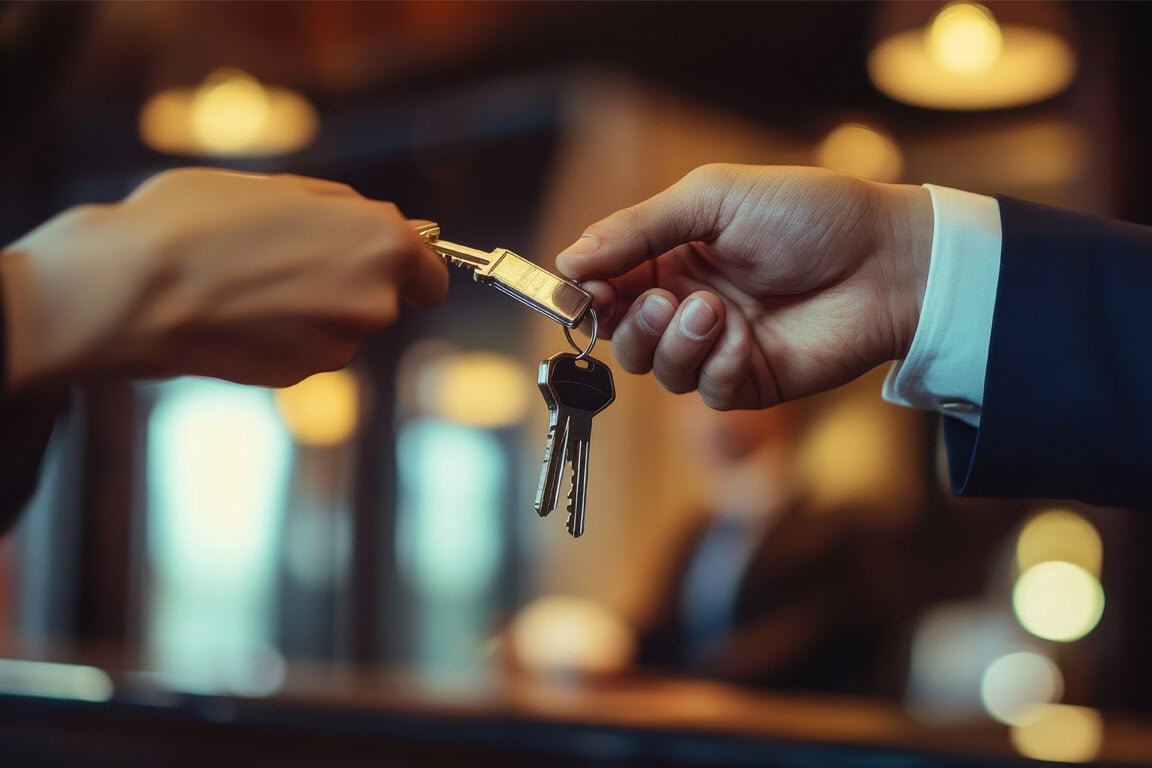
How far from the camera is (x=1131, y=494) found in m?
0.84

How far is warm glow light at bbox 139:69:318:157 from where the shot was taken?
2961 millimetres

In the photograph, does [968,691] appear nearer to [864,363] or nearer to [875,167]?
[875,167]

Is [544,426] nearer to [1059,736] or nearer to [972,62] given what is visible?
[972,62]

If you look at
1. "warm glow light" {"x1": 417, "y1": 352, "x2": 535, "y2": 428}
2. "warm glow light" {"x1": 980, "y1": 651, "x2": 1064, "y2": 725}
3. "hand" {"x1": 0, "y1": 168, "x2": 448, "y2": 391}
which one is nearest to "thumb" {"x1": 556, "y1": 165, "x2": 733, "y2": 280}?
"hand" {"x1": 0, "y1": 168, "x2": 448, "y2": 391}

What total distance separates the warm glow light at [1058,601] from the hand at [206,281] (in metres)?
2.28

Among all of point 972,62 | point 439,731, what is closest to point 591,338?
point 439,731

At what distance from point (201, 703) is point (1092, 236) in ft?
3.38

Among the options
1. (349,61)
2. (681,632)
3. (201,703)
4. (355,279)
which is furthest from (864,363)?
(349,61)

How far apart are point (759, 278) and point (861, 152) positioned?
266cm

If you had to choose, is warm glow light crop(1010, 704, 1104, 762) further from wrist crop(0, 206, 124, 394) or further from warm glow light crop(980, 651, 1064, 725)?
warm glow light crop(980, 651, 1064, 725)

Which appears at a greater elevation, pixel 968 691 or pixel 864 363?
pixel 864 363

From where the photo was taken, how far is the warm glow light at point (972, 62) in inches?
81.2

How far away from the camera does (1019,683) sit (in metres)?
2.87

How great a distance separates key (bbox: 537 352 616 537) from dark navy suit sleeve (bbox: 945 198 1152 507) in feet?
1.03
